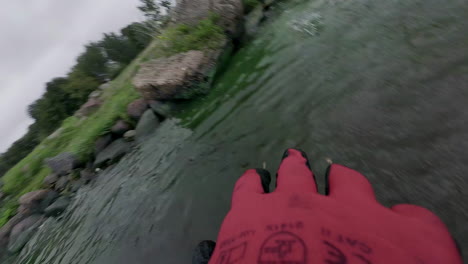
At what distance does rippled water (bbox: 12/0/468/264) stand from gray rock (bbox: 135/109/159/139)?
49 centimetres

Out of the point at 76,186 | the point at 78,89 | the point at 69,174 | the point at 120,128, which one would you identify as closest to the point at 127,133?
the point at 120,128

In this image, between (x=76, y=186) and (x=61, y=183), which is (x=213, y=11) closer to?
(x=76, y=186)

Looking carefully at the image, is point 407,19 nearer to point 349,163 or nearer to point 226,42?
point 349,163

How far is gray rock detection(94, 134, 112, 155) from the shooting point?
765cm

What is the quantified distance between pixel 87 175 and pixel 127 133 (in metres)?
1.68

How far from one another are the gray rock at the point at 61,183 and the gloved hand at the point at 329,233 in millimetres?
7848

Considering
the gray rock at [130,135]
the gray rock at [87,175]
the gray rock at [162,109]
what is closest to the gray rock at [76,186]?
the gray rock at [87,175]

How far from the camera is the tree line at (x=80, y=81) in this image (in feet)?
62.5

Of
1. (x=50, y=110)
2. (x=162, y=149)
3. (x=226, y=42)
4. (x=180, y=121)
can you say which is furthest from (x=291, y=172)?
(x=50, y=110)

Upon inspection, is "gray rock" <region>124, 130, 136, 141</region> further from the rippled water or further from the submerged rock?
the submerged rock

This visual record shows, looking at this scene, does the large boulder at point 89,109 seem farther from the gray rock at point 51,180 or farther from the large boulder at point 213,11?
the large boulder at point 213,11

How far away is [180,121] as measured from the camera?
6.66 meters

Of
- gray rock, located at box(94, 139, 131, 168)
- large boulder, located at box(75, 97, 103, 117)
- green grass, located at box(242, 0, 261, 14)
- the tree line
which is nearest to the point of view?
gray rock, located at box(94, 139, 131, 168)

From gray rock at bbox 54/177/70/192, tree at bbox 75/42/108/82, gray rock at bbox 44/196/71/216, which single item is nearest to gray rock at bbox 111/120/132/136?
gray rock at bbox 54/177/70/192
